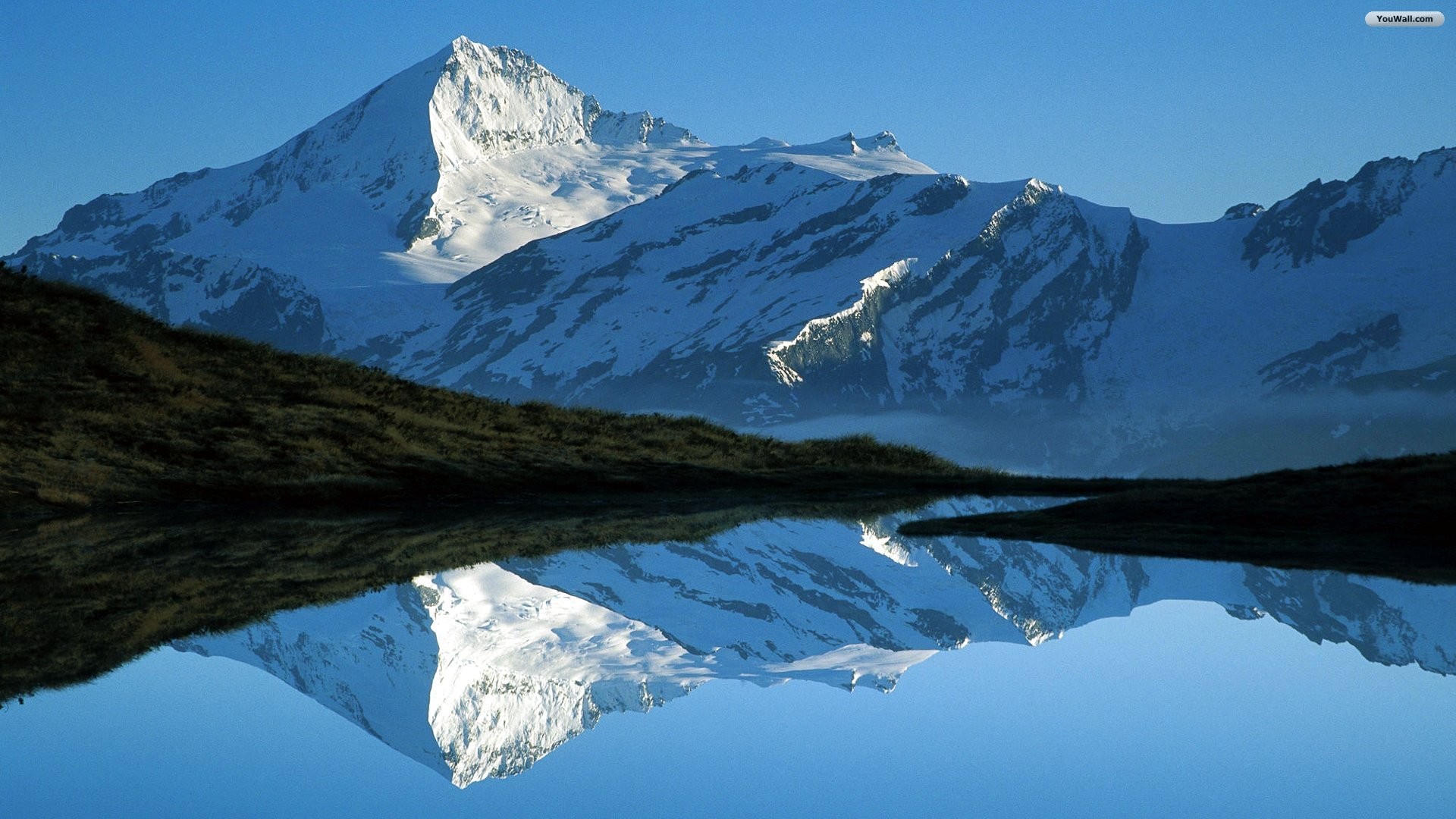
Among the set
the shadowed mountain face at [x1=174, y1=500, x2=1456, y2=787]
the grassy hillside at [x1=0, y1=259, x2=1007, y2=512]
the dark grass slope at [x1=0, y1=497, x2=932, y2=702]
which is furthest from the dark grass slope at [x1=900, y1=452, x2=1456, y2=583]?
the grassy hillside at [x1=0, y1=259, x2=1007, y2=512]

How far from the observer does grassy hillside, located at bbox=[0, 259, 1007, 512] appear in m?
32.8

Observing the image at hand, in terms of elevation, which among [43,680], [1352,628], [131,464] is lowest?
[1352,628]

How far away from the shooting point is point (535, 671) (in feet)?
54.9

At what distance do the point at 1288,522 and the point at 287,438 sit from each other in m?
24.1

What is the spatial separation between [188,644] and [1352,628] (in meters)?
13.1

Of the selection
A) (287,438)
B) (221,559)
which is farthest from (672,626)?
(287,438)

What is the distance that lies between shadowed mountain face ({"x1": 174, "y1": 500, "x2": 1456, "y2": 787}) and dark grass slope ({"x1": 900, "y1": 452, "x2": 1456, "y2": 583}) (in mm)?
1609

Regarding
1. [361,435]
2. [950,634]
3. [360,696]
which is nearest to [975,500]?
[361,435]

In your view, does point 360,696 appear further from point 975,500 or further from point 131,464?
point 975,500

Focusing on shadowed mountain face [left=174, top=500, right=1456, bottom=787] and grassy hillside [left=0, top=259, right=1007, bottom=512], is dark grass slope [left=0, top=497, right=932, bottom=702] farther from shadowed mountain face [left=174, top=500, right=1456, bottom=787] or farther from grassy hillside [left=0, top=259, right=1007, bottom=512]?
grassy hillside [left=0, top=259, right=1007, bottom=512]

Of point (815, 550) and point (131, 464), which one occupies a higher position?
point (131, 464)

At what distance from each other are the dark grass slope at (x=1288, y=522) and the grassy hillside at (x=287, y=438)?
1066 cm

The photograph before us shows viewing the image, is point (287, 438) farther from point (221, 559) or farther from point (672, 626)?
point (672, 626)

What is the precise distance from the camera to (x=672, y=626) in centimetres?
1866
